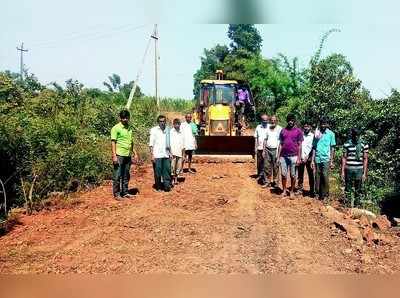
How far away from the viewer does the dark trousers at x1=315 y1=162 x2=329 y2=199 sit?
9.80 metres

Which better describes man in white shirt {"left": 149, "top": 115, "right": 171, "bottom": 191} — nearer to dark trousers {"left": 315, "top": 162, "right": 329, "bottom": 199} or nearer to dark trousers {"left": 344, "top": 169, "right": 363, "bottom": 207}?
dark trousers {"left": 315, "top": 162, "right": 329, "bottom": 199}

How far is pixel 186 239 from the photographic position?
277 inches

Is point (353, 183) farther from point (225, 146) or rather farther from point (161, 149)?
point (225, 146)

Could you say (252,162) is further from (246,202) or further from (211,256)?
(211,256)

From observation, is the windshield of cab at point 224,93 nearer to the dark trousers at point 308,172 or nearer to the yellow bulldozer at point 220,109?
the yellow bulldozer at point 220,109

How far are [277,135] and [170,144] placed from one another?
2272 millimetres

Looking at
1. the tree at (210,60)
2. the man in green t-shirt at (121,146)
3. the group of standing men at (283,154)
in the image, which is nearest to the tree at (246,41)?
the tree at (210,60)

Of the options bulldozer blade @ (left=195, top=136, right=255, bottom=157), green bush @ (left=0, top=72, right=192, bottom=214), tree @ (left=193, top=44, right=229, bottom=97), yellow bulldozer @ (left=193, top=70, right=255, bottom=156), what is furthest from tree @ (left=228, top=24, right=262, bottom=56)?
green bush @ (left=0, top=72, right=192, bottom=214)

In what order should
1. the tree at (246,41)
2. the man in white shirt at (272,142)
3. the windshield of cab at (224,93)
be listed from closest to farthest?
the man in white shirt at (272,142) < the windshield of cab at (224,93) < the tree at (246,41)

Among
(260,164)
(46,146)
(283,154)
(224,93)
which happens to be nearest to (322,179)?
(283,154)

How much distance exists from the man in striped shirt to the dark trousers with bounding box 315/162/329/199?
0.35 metres

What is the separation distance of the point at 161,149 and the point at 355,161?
3.75 metres

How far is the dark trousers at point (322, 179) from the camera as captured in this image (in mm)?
9805

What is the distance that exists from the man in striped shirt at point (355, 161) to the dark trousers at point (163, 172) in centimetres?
353
